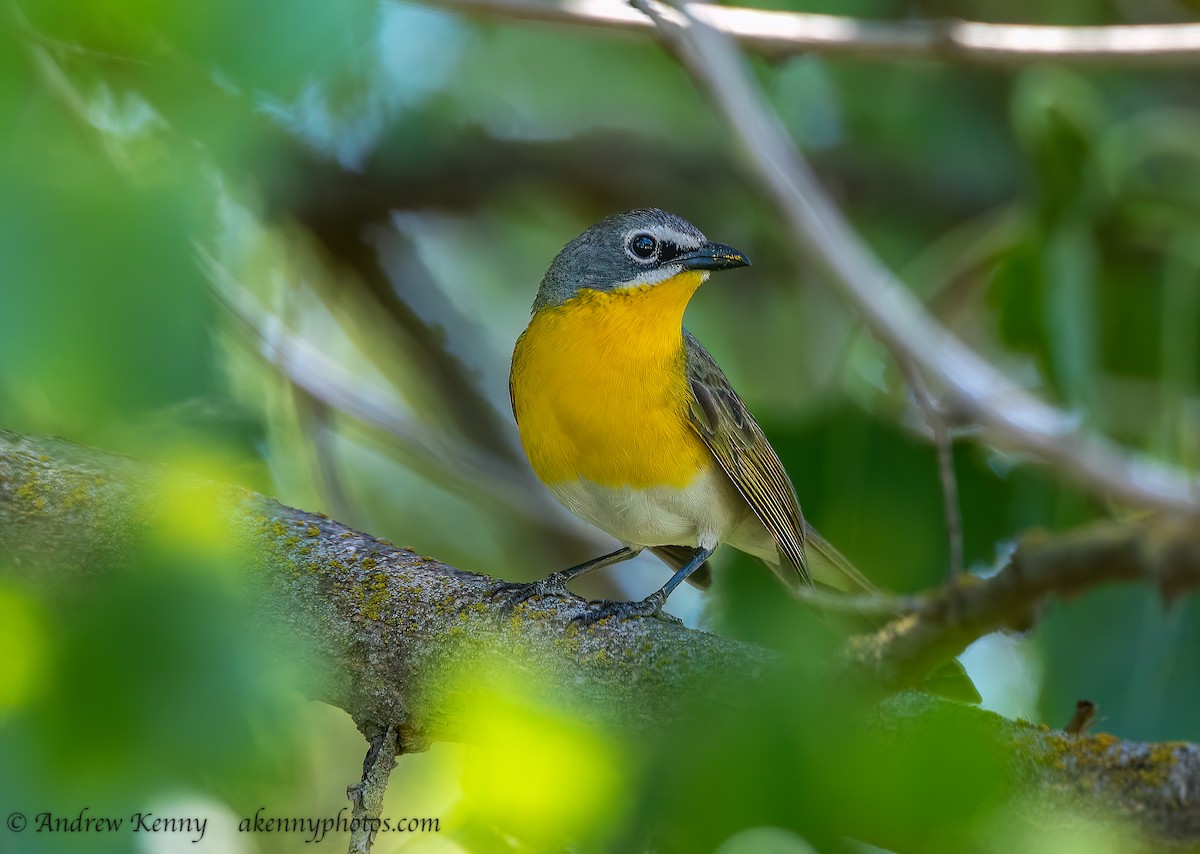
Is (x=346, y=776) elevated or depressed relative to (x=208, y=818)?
elevated

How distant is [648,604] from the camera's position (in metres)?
3.95

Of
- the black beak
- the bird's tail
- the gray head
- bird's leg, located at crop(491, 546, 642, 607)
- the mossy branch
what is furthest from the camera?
the bird's tail

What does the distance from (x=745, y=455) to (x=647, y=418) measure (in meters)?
0.51

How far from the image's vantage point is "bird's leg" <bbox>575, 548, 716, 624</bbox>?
3.03 meters

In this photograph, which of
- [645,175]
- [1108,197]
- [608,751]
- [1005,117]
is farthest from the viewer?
[1005,117]

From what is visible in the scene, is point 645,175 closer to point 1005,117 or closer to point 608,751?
point 1005,117

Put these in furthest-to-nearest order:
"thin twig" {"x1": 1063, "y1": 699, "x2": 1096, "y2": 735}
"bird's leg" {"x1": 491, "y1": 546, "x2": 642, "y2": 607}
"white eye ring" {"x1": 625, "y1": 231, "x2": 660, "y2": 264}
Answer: "white eye ring" {"x1": 625, "y1": 231, "x2": 660, "y2": 264} < "bird's leg" {"x1": 491, "y1": 546, "x2": 642, "y2": 607} < "thin twig" {"x1": 1063, "y1": 699, "x2": 1096, "y2": 735}

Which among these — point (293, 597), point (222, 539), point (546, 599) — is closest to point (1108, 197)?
point (546, 599)

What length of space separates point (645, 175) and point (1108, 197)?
268cm

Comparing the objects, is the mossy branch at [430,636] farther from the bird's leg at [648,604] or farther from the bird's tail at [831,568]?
the bird's tail at [831,568]

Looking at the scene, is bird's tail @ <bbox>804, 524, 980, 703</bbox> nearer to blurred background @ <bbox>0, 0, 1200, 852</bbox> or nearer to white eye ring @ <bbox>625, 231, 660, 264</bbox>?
blurred background @ <bbox>0, 0, 1200, 852</bbox>

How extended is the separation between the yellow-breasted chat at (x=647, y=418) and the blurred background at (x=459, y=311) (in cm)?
28

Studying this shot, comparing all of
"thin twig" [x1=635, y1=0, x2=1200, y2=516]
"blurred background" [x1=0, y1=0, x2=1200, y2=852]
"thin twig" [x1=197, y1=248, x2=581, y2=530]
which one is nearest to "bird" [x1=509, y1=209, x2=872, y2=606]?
"blurred background" [x1=0, y1=0, x2=1200, y2=852]

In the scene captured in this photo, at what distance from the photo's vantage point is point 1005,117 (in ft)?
24.5
